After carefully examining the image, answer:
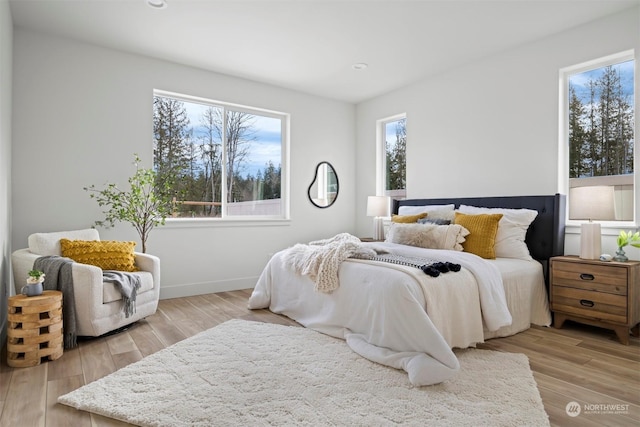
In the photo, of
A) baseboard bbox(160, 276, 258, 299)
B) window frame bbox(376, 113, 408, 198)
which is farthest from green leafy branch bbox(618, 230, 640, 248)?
baseboard bbox(160, 276, 258, 299)

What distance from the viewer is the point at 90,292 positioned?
2703 mm

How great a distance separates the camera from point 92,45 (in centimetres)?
379

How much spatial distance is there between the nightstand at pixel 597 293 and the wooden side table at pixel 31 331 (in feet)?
12.5

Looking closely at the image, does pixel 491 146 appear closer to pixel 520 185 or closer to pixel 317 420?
pixel 520 185

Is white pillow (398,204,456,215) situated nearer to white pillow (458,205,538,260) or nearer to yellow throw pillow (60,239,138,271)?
white pillow (458,205,538,260)

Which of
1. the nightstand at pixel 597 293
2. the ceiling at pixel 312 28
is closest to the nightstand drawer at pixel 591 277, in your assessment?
the nightstand at pixel 597 293

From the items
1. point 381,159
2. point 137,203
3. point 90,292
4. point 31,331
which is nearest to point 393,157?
point 381,159

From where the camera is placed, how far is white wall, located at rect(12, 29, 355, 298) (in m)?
3.48

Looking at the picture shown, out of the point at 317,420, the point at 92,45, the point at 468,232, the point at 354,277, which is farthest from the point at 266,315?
the point at 92,45

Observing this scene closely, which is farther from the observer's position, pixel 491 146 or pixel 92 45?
pixel 491 146

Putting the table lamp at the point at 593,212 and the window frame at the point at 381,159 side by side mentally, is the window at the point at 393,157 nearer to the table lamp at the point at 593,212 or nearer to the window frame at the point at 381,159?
the window frame at the point at 381,159

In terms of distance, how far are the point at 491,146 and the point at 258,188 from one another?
2937 mm

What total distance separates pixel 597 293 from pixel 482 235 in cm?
93

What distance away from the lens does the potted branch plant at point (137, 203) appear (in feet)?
12.3
